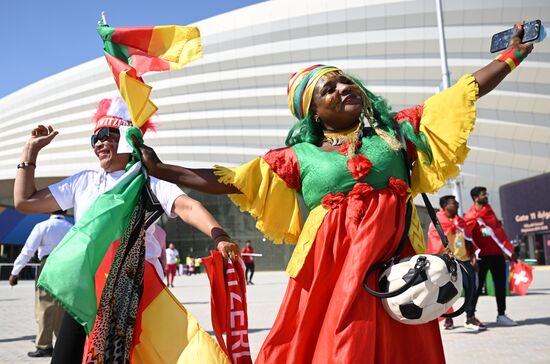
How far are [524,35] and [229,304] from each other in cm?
216

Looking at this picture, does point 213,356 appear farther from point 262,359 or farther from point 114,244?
point 114,244

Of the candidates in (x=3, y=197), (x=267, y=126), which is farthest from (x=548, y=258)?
(x=3, y=197)

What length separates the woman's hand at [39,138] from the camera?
343cm

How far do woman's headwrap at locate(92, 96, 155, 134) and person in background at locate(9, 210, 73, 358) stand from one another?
10.0ft

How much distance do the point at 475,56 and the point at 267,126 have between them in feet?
48.7

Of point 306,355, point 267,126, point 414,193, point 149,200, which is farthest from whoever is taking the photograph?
point 267,126

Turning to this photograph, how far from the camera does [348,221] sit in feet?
9.14

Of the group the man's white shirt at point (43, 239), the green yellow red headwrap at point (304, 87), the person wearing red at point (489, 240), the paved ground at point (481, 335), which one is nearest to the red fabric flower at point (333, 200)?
the green yellow red headwrap at point (304, 87)

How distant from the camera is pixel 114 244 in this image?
3.12 meters

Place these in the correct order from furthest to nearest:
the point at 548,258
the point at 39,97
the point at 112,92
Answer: the point at 39,97
the point at 112,92
the point at 548,258

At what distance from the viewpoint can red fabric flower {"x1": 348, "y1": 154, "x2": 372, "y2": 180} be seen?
2793 mm

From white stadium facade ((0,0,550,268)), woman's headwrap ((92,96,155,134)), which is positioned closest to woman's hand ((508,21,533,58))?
woman's headwrap ((92,96,155,134))

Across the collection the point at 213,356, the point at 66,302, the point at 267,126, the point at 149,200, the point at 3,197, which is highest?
the point at 149,200

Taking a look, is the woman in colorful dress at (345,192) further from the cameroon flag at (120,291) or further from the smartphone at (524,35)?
the cameroon flag at (120,291)
